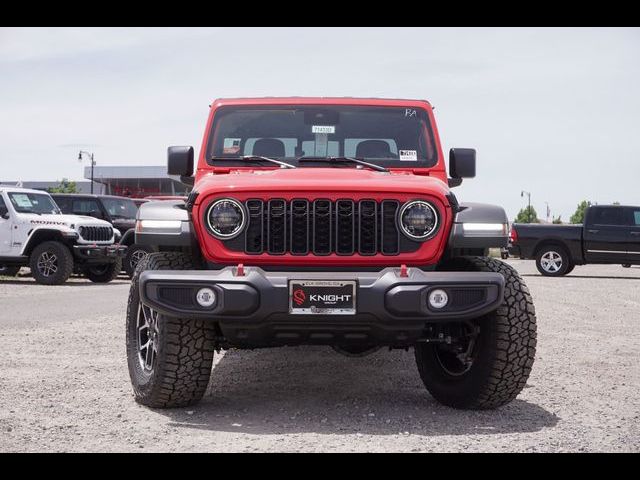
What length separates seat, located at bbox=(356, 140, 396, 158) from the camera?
21.5 ft

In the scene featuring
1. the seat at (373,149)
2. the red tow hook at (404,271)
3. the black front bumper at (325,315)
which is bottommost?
the black front bumper at (325,315)

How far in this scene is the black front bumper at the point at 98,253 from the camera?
1764 centimetres

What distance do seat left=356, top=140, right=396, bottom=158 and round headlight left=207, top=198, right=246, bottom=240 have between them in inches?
62.1

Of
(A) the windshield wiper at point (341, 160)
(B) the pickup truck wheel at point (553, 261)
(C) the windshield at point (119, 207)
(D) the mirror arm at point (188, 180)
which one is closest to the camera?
(A) the windshield wiper at point (341, 160)

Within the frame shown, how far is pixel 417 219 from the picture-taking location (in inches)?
207

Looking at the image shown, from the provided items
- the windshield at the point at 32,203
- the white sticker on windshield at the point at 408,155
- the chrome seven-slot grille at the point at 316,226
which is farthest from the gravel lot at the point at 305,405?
the windshield at the point at 32,203

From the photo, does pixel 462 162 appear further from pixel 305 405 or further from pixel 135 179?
pixel 135 179

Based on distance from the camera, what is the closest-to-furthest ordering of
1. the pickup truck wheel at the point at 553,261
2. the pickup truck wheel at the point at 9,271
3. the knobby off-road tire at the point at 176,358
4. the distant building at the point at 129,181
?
the knobby off-road tire at the point at 176,358, the pickup truck wheel at the point at 9,271, the pickup truck wheel at the point at 553,261, the distant building at the point at 129,181

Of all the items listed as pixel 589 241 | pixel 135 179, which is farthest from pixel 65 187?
pixel 589 241

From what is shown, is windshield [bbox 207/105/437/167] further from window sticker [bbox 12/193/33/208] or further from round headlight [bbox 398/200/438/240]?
A: window sticker [bbox 12/193/33/208]

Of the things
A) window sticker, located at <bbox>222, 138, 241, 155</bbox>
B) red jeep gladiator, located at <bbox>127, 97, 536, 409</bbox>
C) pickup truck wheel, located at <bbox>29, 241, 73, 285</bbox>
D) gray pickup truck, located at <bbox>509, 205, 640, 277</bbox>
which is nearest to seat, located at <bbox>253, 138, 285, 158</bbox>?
window sticker, located at <bbox>222, 138, 241, 155</bbox>

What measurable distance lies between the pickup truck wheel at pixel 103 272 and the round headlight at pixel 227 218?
1396cm

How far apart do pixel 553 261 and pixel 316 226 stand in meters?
18.2

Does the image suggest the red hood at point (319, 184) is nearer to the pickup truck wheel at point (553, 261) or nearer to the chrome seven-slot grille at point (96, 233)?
the chrome seven-slot grille at point (96, 233)
